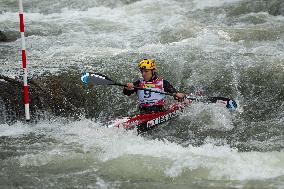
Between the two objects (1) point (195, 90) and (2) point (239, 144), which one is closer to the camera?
(2) point (239, 144)

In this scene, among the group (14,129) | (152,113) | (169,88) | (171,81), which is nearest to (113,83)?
(152,113)

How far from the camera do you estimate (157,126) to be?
7898 millimetres

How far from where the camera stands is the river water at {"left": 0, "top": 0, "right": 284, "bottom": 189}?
18.9ft

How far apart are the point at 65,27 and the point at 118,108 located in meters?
4.86

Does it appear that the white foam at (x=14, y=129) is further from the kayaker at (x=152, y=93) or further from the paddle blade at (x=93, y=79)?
the kayaker at (x=152, y=93)

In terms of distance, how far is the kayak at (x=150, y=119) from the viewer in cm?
747

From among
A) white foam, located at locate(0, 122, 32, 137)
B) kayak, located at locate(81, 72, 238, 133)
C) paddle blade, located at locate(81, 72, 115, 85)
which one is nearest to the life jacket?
kayak, located at locate(81, 72, 238, 133)

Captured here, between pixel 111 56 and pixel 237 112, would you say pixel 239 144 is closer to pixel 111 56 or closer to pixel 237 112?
pixel 237 112

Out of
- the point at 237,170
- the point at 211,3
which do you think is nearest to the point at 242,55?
the point at 237,170

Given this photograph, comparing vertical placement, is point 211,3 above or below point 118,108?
above

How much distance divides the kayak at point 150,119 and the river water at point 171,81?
12 centimetres

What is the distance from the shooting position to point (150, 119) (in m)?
7.70

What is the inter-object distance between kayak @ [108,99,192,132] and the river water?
123 millimetres

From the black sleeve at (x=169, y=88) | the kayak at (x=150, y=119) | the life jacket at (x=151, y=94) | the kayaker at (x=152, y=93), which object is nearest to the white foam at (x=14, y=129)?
the kayak at (x=150, y=119)
